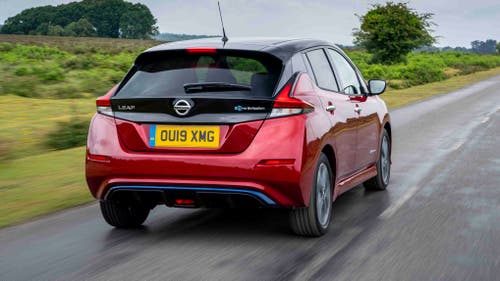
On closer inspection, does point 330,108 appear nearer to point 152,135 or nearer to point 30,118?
point 152,135

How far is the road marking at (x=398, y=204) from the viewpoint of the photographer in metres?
7.31

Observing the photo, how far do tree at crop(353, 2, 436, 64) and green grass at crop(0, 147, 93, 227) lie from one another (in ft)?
159

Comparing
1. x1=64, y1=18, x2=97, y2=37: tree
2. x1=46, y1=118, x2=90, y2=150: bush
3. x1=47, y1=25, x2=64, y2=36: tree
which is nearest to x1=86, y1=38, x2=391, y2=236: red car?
x1=46, y1=118, x2=90, y2=150: bush

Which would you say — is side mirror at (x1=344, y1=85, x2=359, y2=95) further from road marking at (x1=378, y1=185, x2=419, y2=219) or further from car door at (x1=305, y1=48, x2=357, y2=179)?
road marking at (x1=378, y1=185, x2=419, y2=219)

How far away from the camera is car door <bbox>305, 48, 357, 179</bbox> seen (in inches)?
256

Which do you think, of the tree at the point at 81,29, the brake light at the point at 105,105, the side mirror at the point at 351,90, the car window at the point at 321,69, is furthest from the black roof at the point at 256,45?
the tree at the point at 81,29

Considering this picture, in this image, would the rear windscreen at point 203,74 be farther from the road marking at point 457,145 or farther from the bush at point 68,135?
the bush at point 68,135

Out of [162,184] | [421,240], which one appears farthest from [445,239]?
[162,184]

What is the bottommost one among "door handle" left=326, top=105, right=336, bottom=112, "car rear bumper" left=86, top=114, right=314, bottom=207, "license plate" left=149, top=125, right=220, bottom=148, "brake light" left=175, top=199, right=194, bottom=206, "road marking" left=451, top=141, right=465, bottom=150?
"road marking" left=451, top=141, right=465, bottom=150

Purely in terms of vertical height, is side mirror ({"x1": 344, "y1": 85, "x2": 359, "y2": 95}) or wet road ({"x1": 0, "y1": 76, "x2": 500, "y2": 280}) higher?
side mirror ({"x1": 344, "y1": 85, "x2": 359, "y2": 95})

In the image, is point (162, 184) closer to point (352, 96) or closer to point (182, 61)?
point (182, 61)

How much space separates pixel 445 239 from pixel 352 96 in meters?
1.76

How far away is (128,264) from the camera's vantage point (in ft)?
17.7

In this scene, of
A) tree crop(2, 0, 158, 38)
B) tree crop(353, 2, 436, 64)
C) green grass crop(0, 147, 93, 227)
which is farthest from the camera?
tree crop(2, 0, 158, 38)
